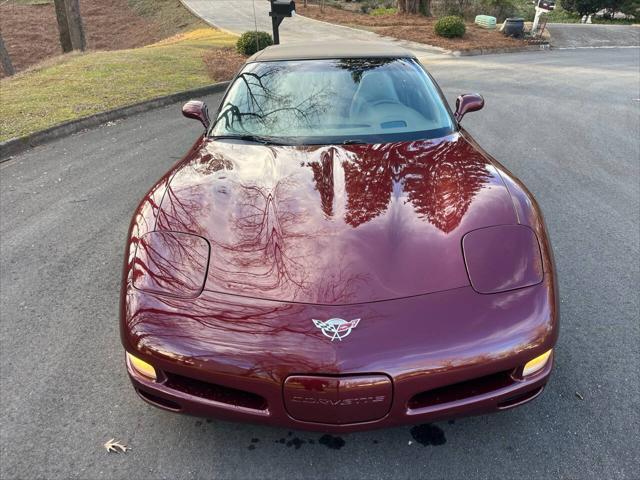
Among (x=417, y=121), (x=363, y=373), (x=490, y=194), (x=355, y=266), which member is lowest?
(x=363, y=373)

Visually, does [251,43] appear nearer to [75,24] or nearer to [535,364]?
[75,24]

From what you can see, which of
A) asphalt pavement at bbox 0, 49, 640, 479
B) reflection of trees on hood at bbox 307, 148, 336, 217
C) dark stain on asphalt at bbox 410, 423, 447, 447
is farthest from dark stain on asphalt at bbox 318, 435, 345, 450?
reflection of trees on hood at bbox 307, 148, 336, 217

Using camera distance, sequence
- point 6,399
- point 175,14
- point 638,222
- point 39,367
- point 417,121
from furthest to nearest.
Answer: point 175,14
point 638,222
point 417,121
point 39,367
point 6,399

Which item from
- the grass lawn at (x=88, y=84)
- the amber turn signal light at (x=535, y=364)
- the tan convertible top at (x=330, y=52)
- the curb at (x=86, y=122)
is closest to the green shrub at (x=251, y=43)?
the grass lawn at (x=88, y=84)

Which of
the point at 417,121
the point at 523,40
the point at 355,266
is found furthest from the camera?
the point at 523,40

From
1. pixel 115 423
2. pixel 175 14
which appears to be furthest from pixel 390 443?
pixel 175 14

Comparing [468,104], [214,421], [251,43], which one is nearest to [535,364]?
[214,421]

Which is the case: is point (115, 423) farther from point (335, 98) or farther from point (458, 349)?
point (335, 98)

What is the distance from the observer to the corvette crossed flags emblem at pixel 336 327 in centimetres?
155

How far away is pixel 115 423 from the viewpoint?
2.01 metres

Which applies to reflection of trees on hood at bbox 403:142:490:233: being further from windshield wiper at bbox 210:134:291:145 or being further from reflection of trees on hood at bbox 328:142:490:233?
windshield wiper at bbox 210:134:291:145

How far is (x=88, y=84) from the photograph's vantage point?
7941mm

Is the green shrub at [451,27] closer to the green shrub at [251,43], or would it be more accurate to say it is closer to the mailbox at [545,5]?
the mailbox at [545,5]

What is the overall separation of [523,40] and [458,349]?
17.7 m
